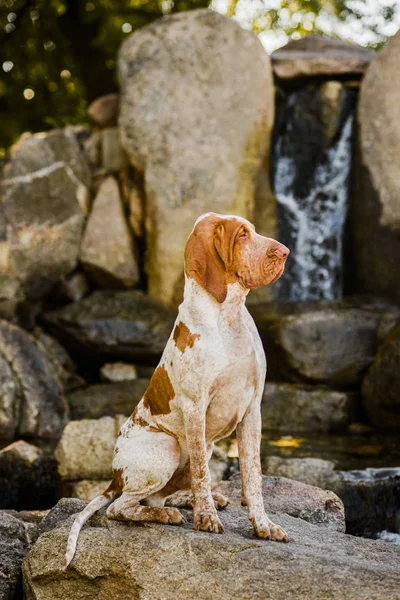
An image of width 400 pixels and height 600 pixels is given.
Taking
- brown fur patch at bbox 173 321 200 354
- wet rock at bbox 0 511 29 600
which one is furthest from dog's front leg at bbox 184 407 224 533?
wet rock at bbox 0 511 29 600

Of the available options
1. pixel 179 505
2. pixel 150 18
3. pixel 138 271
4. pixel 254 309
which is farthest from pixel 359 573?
pixel 150 18

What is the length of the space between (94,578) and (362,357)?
7.74 meters

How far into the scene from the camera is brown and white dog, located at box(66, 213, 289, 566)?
13.0ft

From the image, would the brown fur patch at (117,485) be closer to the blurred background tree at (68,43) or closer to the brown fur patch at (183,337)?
the brown fur patch at (183,337)

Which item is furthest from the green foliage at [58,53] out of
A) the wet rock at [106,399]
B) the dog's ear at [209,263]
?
the dog's ear at [209,263]

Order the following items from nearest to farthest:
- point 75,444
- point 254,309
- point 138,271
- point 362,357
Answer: point 75,444 < point 362,357 < point 254,309 < point 138,271

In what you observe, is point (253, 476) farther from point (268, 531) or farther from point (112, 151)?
point (112, 151)

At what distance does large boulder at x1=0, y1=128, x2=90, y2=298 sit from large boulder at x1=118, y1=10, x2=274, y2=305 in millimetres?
1295

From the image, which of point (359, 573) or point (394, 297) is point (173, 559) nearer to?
point (359, 573)

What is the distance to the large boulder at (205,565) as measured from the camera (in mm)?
3537

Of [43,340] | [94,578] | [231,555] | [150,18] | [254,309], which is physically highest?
[150,18]

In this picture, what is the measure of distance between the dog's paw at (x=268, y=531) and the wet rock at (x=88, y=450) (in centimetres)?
387

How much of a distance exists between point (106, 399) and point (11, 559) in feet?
21.9

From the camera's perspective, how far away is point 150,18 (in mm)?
18312
